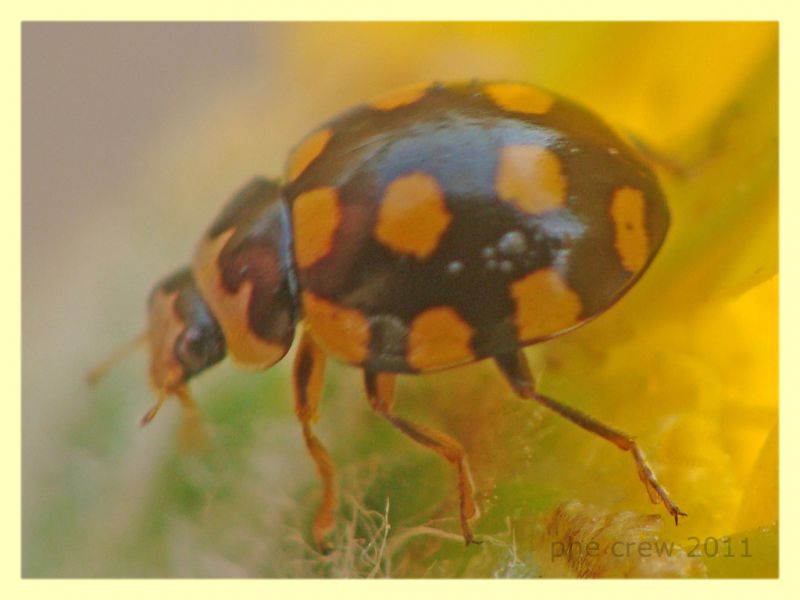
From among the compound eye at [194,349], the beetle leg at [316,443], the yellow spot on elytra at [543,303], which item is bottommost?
the beetle leg at [316,443]

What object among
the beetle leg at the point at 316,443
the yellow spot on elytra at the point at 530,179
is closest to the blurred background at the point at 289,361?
the beetle leg at the point at 316,443

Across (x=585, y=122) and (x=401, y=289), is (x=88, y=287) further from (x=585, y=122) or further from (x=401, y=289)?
(x=585, y=122)

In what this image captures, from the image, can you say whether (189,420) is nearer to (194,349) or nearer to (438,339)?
(194,349)

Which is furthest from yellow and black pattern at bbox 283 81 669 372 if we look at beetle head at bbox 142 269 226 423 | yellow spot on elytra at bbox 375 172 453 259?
beetle head at bbox 142 269 226 423

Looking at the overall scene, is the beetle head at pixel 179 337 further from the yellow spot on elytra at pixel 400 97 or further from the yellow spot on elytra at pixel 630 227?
the yellow spot on elytra at pixel 630 227

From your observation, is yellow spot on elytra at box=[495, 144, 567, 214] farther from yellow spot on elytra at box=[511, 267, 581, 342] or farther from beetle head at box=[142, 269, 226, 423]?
beetle head at box=[142, 269, 226, 423]

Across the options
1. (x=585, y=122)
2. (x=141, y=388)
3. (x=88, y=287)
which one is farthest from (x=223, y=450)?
(x=585, y=122)
